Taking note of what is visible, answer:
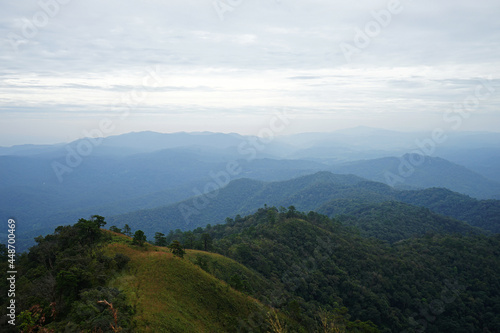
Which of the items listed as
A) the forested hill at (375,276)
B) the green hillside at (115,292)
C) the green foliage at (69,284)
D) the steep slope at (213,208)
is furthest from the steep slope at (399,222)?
the green foliage at (69,284)

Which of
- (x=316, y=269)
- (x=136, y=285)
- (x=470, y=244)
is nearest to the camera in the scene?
(x=136, y=285)

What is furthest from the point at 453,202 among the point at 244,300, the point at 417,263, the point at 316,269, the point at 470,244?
the point at 244,300

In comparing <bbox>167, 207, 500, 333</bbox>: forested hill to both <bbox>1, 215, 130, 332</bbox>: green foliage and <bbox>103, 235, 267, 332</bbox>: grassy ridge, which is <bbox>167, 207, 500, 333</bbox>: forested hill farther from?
<bbox>1, 215, 130, 332</bbox>: green foliage

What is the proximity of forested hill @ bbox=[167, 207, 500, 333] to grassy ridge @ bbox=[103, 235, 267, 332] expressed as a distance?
23.5 ft

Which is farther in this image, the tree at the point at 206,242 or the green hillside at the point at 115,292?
the tree at the point at 206,242

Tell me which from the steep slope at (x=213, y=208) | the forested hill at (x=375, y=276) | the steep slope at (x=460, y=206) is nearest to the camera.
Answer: the forested hill at (x=375, y=276)

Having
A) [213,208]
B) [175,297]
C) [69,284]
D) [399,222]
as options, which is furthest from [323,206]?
[69,284]

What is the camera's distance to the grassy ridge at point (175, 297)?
57.5 ft

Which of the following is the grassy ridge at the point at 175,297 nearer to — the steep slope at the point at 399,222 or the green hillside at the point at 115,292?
the green hillside at the point at 115,292

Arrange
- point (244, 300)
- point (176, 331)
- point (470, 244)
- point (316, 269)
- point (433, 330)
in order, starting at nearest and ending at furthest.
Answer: point (176, 331)
point (244, 300)
point (433, 330)
point (316, 269)
point (470, 244)

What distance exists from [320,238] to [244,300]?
38.6m

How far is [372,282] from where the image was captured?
162 feet

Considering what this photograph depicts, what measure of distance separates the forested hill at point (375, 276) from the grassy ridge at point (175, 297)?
715cm

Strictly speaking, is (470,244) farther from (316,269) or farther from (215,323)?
(215,323)
